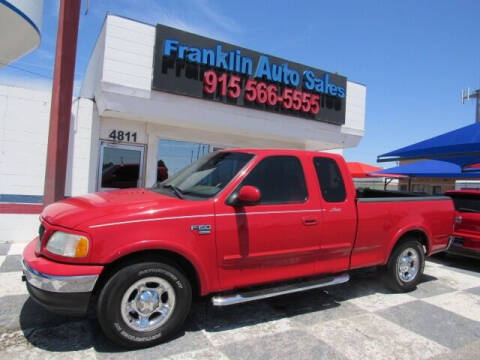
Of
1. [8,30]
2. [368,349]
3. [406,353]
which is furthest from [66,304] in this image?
[8,30]

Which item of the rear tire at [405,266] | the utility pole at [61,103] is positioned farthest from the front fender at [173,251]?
the utility pole at [61,103]

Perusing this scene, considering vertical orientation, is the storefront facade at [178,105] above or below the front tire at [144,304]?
above

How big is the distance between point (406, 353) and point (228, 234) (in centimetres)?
201

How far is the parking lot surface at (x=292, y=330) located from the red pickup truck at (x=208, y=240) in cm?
32

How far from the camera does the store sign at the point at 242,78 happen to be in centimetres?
838

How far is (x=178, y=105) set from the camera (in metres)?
8.58

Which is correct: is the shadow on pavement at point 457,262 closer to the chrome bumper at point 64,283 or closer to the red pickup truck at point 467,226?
the red pickup truck at point 467,226

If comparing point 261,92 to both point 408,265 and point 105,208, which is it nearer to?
point 408,265

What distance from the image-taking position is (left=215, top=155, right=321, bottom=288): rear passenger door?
365cm

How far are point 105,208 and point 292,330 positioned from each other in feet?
7.34

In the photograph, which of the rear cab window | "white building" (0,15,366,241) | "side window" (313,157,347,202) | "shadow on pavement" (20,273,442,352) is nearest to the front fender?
"shadow on pavement" (20,273,442,352)

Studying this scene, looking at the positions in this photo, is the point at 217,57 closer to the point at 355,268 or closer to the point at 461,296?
the point at 355,268

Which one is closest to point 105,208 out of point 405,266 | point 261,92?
point 405,266

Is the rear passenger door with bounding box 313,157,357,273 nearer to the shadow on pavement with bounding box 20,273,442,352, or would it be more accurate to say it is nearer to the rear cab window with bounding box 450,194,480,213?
the shadow on pavement with bounding box 20,273,442,352
